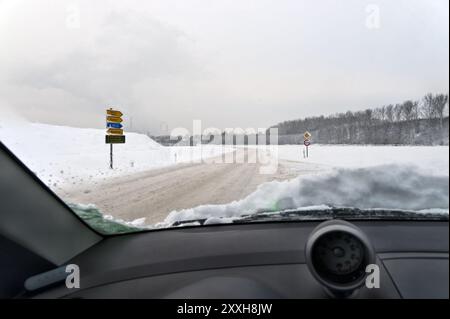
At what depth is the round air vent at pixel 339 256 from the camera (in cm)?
175

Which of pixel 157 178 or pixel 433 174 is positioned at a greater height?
pixel 433 174

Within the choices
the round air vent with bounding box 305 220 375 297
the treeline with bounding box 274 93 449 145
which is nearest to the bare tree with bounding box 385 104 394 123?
the treeline with bounding box 274 93 449 145

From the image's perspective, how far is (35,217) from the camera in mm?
2127

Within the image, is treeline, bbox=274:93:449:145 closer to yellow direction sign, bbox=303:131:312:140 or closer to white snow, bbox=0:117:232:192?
yellow direction sign, bbox=303:131:312:140

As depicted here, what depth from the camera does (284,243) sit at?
230 centimetres

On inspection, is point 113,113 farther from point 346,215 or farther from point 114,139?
point 346,215

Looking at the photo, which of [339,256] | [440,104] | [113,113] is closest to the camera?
[339,256]

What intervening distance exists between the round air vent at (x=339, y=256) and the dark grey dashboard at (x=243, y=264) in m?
0.14

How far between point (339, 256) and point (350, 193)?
3.57ft

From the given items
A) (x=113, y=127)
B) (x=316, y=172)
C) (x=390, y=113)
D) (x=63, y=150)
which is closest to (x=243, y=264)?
(x=316, y=172)

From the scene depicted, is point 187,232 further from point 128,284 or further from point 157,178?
point 157,178

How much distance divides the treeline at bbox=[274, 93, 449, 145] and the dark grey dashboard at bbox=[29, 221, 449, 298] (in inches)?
31.1

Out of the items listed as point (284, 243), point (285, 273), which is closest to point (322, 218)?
point (284, 243)
